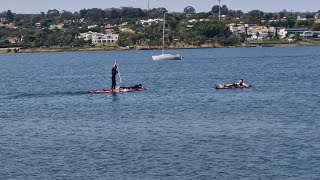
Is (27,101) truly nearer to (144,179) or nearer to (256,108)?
(256,108)

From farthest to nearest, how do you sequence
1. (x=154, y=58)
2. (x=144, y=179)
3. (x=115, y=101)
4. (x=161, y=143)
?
(x=154, y=58) → (x=115, y=101) → (x=161, y=143) → (x=144, y=179)

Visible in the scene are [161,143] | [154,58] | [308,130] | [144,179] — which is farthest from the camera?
[154,58]

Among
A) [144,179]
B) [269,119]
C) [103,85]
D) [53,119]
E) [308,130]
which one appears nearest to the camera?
[144,179]

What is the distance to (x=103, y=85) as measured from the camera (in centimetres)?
11100

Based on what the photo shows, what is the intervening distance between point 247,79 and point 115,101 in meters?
37.8

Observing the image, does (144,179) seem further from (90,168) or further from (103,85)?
(103,85)

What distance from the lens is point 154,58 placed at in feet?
630

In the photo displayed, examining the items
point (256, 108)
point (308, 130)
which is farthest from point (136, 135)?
point (256, 108)

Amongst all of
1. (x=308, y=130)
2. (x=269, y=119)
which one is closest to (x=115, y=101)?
(x=269, y=119)

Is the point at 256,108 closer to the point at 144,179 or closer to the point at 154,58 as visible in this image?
the point at 144,179

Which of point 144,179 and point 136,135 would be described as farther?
point 136,135

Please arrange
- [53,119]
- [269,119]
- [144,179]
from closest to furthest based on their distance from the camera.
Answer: [144,179]
[269,119]
[53,119]

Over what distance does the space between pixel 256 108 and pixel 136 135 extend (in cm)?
1691

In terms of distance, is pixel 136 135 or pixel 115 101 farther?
pixel 115 101
